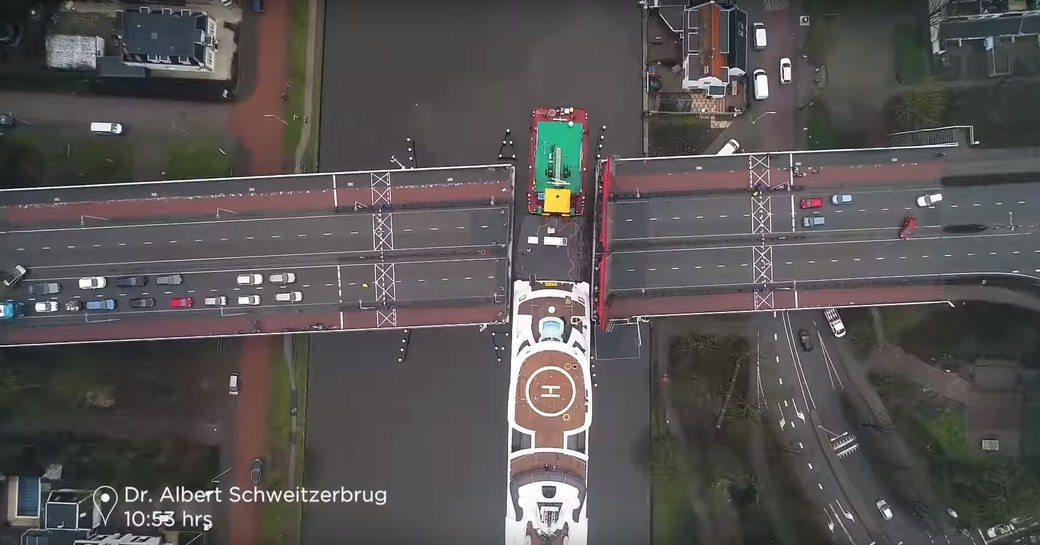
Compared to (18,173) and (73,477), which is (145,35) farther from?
(73,477)

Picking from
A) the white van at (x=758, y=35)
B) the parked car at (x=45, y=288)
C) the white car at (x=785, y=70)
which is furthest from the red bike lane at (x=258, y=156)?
the white car at (x=785, y=70)

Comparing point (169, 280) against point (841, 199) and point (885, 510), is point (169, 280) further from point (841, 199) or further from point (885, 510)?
point (885, 510)

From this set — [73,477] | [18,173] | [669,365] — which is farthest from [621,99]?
[73,477]

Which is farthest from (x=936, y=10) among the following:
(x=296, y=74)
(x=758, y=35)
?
(x=296, y=74)

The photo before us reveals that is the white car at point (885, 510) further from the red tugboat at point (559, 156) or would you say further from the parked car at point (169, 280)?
the parked car at point (169, 280)

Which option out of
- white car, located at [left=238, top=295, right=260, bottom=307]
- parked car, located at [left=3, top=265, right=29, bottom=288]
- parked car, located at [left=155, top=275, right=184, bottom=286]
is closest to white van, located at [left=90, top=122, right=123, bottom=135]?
parked car, located at [left=3, top=265, right=29, bottom=288]
